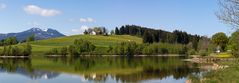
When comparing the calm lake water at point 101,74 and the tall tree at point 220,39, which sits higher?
the tall tree at point 220,39

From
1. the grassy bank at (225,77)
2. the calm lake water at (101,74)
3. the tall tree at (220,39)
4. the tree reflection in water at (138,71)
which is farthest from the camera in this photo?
the tall tree at (220,39)

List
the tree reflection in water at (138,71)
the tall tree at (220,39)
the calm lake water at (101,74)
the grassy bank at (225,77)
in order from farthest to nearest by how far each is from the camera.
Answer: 1. the tall tree at (220,39)
2. the tree reflection in water at (138,71)
3. the calm lake water at (101,74)
4. the grassy bank at (225,77)

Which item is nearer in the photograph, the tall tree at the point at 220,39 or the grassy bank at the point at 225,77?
the grassy bank at the point at 225,77

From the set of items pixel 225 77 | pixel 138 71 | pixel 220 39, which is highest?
pixel 220 39

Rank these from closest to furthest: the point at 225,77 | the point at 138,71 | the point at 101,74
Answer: the point at 225,77, the point at 101,74, the point at 138,71

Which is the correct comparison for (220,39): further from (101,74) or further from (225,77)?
(225,77)

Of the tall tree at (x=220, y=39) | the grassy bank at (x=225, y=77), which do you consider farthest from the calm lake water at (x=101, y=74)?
the tall tree at (x=220, y=39)

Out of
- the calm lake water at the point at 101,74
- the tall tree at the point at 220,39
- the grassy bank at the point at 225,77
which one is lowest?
the calm lake water at the point at 101,74

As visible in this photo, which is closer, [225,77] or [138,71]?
[225,77]

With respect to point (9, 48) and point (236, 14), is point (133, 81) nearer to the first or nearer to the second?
point (236, 14)

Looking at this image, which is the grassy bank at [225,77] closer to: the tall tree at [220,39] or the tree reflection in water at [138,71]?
the tree reflection in water at [138,71]

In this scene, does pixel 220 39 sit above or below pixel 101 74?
above

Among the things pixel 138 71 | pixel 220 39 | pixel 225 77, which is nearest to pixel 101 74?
pixel 138 71

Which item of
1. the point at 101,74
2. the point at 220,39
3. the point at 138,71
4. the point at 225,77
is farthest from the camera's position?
the point at 220,39
